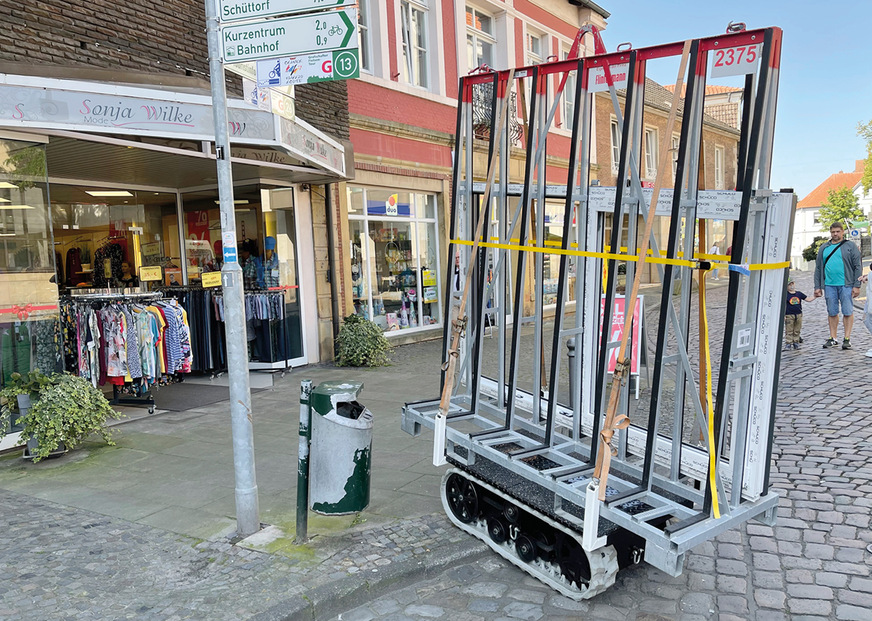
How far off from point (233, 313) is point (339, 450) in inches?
43.7

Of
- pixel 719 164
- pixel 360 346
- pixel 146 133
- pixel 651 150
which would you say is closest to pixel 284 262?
pixel 360 346

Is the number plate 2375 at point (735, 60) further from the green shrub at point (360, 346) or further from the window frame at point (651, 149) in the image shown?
the window frame at point (651, 149)

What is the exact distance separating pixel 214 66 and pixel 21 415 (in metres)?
3.80

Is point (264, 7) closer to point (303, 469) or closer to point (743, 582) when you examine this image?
point (303, 469)

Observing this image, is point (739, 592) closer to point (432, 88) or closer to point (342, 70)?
point (342, 70)

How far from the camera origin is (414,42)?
43.9 ft

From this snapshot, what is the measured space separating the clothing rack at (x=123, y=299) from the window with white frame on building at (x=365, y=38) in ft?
19.6

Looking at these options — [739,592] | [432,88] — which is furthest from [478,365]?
[432,88]

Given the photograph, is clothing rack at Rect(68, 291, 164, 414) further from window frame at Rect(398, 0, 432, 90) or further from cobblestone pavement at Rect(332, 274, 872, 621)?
window frame at Rect(398, 0, 432, 90)

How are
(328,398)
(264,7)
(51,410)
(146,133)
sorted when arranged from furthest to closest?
(146,133) → (51,410) → (328,398) → (264,7)

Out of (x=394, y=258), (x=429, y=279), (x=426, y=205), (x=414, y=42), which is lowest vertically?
(x=429, y=279)

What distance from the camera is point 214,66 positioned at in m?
4.08

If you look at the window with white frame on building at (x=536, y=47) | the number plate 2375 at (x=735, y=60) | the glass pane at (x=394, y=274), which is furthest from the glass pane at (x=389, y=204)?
the number plate 2375 at (x=735, y=60)

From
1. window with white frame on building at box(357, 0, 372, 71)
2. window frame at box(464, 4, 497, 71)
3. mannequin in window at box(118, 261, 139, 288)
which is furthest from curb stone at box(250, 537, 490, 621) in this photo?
window frame at box(464, 4, 497, 71)
